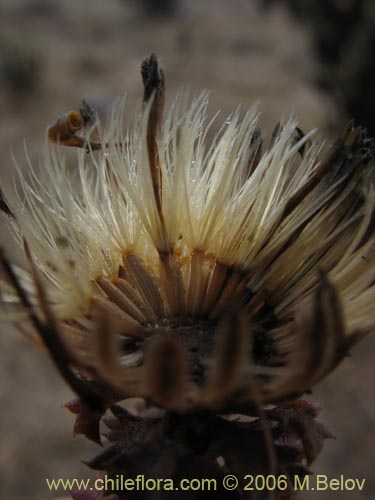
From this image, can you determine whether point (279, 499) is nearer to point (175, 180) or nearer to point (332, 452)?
point (175, 180)

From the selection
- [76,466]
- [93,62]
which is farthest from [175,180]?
[93,62]

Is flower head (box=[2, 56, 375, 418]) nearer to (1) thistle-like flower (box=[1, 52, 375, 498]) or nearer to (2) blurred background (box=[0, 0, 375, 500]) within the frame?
(1) thistle-like flower (box=[1, 52, 375, 498])

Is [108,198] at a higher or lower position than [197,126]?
lower

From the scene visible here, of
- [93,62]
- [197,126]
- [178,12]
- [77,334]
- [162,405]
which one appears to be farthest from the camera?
[178,12]

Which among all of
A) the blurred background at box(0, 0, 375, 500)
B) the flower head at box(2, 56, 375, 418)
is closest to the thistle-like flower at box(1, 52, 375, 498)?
the flower head at box(2, 56, 375, 418)

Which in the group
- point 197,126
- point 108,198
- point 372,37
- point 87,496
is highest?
point 372,37

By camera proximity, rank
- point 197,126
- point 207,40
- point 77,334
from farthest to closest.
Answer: point 207,40 → point 197,126 → point 77,334

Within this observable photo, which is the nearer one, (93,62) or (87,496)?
(87,496)
